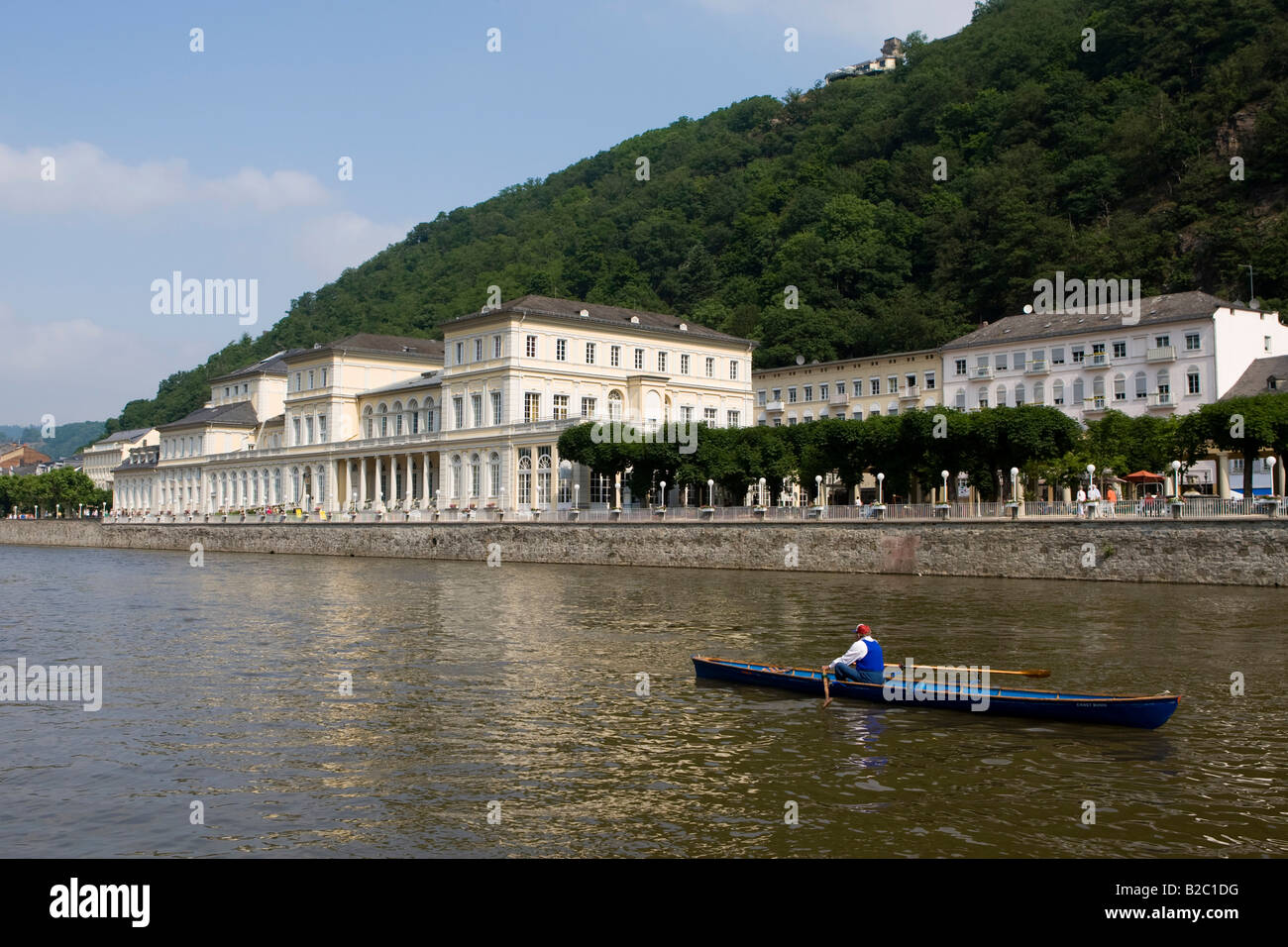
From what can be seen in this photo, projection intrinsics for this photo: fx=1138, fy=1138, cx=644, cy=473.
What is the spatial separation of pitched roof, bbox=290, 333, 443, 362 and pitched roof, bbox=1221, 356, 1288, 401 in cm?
6850

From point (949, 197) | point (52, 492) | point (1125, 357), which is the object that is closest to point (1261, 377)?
point (1125, 357)

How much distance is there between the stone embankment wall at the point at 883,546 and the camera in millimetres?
41312

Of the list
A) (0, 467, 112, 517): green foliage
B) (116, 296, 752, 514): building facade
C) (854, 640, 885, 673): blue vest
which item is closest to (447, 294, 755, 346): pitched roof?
(116, 296, 752, 514): building facade

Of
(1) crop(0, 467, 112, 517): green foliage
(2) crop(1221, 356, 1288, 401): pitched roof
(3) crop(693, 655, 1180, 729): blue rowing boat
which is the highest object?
(2) crop(1221, 356, 1288, 401): pitched roof

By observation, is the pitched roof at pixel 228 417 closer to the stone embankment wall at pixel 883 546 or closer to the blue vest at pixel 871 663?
the stone embankment wall at pixel 883 546

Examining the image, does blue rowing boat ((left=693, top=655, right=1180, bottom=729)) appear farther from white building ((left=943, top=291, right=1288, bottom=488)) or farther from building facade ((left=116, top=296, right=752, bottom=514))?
white building ((left=943, top=291, right=1288, bottom=488))

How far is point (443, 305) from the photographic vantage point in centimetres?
14500

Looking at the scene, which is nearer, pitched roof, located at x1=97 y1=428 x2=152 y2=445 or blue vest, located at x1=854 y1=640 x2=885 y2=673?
blue vest, located at x1=854 y1=640 x2=885 y2=673

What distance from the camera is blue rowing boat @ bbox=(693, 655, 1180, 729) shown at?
57.4ft

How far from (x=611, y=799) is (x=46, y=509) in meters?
149

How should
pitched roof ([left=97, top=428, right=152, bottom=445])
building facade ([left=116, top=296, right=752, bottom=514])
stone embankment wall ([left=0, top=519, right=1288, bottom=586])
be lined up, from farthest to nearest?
pitched roof ([left=97, top=428, right=152, bottom=445]) < building facade ([left=116, top=296, right=752, bottom=514]) < stone embankment wall ([left=0, top=519, right=1288, bottom=586])

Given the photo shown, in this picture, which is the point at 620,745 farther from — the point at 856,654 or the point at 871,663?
the point at 871,663
